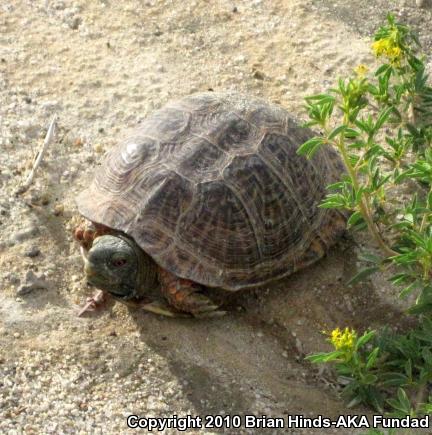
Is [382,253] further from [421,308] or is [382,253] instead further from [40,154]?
[40,154]

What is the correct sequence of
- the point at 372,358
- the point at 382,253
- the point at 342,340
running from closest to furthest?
the point at 342,340 → the point at 372,358 → the point at 382,253

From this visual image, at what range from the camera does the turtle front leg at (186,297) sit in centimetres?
417

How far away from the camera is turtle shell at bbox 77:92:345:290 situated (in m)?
4.13

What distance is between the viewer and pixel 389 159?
450 cm

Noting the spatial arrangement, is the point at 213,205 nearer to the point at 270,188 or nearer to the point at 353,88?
the point at 270,188

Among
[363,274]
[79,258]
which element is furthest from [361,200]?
[79,258]

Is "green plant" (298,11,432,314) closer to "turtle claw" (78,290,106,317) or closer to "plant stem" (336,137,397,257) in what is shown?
"plant stem" (336,137,397,257)

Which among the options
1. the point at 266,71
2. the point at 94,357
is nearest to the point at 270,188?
the point at 94,357

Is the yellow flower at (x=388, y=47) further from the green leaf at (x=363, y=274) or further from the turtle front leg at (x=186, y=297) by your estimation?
the turtle front leg at (x=186, y=297)

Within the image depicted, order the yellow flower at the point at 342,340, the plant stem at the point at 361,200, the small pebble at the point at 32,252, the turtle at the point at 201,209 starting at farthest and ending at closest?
the small pebble at the point at 32,252, the turtle at the point at 201,209, the plant stem at the point at 361,200, the yellow flower at the point at 342,340

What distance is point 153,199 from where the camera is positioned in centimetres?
412

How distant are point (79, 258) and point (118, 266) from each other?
583 mm

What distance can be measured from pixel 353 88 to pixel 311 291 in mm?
1441

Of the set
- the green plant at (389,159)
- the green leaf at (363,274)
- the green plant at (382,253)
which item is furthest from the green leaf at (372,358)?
the green leaf at (363,274)
